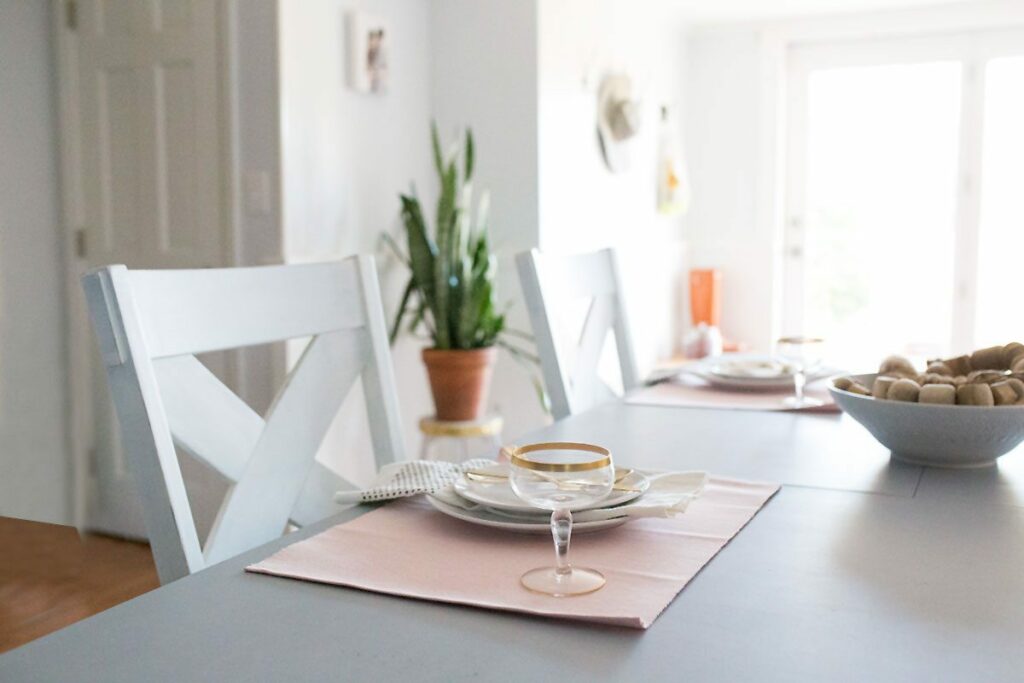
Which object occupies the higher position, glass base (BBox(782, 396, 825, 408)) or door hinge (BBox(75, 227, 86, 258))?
door hinge (BBox(75, 227, 86, 258))

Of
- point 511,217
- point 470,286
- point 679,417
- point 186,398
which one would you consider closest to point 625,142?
point 511,217

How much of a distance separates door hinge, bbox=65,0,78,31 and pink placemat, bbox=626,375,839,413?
8.08ft

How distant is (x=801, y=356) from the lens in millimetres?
1634

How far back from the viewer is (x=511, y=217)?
12.4ft

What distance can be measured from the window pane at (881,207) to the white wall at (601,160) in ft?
2.61

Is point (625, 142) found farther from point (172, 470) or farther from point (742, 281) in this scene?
point (172, 470)

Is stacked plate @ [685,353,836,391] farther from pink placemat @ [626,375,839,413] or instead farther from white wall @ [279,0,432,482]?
white wall @ [279,0,432,482]

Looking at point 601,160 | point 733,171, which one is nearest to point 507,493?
point 601,160

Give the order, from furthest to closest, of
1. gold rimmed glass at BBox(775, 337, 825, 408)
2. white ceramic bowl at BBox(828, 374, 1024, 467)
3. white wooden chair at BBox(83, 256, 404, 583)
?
gold rimmed glass at BBox(775, 337, 825, 408), white ceramic bowl at BBox(828, 374, 1024, 467), white wooden chair at BBox(83, 256, 404, 583)

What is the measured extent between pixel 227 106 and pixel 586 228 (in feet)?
5.55

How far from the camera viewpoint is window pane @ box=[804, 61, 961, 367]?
5250mm

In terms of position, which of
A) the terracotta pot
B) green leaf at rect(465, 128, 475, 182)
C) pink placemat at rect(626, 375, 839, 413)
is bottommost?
the terracotta pot

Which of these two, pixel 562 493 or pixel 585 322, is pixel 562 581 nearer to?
pixel 562 493

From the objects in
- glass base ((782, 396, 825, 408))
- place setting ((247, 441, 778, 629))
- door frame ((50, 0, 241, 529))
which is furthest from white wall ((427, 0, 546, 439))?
place setting ((247, 441, 778, 629))
